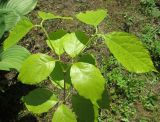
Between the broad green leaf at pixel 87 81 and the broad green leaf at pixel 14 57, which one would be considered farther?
the broad green leaf at pixel 14 57

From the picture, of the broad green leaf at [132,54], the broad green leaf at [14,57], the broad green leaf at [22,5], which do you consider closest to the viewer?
the broad green leaf at [132,54]

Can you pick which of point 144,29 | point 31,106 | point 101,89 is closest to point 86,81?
point 101,89

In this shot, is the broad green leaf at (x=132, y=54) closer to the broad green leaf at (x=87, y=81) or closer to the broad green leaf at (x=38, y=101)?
the broad green leaf at (x=87, y=81)

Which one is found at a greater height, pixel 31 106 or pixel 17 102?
pixel 31 106

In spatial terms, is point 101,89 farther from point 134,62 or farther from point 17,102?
point 17,102

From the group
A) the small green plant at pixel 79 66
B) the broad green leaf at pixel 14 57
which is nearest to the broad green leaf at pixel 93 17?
the small green plant at pixel 79 66

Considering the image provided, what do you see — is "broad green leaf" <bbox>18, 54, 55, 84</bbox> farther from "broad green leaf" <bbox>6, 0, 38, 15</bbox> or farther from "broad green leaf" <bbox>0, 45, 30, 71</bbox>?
"broad green leaf" <bbox>6, 0, 38, 15</bbox>

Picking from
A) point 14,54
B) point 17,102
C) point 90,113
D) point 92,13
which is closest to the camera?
point 92,13
